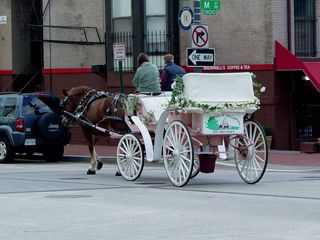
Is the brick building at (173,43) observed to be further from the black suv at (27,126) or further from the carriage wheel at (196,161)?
the carriage wheel at (196,161)

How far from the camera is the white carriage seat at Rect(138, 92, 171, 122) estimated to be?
50.9ft

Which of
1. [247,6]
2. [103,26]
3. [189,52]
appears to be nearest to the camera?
[189,52]

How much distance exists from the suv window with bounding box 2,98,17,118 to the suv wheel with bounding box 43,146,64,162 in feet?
5.39

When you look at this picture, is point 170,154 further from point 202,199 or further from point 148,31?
point 148,31

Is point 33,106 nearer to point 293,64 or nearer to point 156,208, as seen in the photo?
point 293,64

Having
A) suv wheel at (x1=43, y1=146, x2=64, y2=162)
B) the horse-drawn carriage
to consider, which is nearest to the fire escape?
suv wheel at (x1=43, y1=146, x2=64, y2=162)

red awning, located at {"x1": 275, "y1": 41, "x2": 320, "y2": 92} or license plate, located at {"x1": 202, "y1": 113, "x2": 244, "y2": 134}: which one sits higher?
red awning, located at {"x1": 275, "y1": 41, "x2": 320, "y2": 92}

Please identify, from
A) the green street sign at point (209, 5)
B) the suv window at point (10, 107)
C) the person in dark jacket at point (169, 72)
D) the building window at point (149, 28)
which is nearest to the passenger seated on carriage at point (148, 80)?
the person in dark jacket at point (169, 72)

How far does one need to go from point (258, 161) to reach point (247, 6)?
12.5m

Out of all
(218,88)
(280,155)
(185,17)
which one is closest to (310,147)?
(280,155)

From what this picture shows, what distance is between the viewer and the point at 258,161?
1488 centimetres

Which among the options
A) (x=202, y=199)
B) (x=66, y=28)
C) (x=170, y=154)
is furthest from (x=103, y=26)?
(x=202, y=199)

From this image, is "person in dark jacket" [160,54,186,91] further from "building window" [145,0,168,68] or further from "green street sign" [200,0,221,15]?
"building window" [145,0,168,68]

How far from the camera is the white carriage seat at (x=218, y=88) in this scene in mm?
14352
